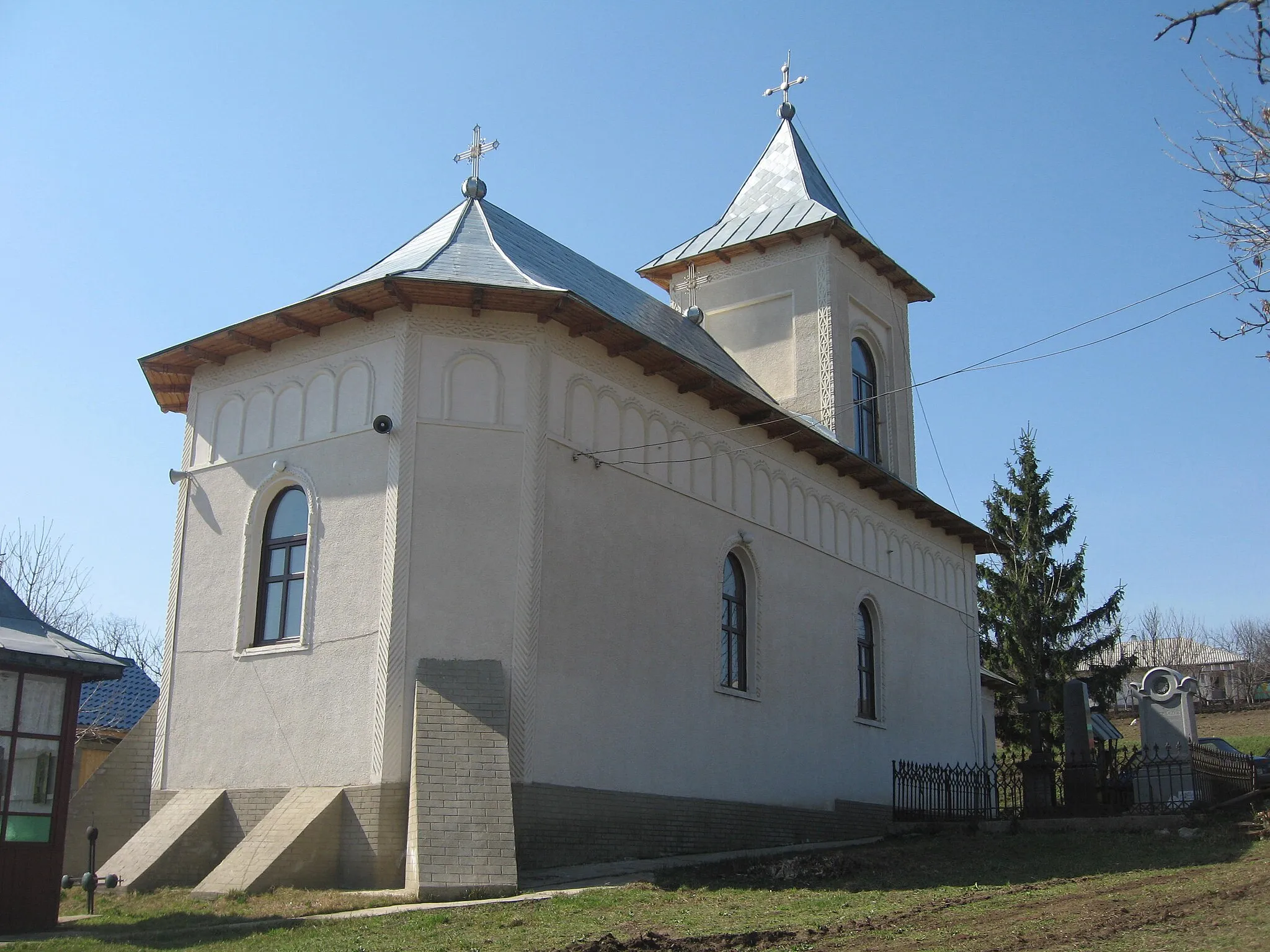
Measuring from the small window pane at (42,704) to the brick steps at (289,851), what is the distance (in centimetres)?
254

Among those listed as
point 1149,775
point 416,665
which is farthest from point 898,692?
point 416,665

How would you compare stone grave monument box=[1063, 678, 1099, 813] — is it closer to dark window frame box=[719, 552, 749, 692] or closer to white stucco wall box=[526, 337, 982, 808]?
white stucco wall box=[526, 337, 982, 808]

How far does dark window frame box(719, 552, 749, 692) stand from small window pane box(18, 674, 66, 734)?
9.62 m

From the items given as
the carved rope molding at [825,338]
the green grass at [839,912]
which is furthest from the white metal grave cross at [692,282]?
the green grass at [839,912]

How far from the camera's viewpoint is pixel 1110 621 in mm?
36031

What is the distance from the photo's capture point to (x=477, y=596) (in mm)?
14883

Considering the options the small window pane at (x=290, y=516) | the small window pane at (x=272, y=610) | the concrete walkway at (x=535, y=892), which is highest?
the small window pane at (x=290, y=516)

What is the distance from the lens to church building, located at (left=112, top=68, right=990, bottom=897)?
14.2 metres

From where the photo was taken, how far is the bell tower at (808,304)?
79.7 ft

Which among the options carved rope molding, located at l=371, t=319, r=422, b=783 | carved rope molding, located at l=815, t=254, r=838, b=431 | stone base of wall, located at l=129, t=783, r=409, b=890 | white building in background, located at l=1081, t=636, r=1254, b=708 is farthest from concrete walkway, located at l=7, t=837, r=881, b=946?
white building in background, located at l=1081, t=636, r=1254, b=708

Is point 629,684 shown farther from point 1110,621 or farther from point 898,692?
point 1110,621

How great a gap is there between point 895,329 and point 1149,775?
11.6m

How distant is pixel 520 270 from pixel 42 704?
7946mm

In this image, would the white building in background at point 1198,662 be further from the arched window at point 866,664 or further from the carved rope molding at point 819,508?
the arched window at point 866,664
